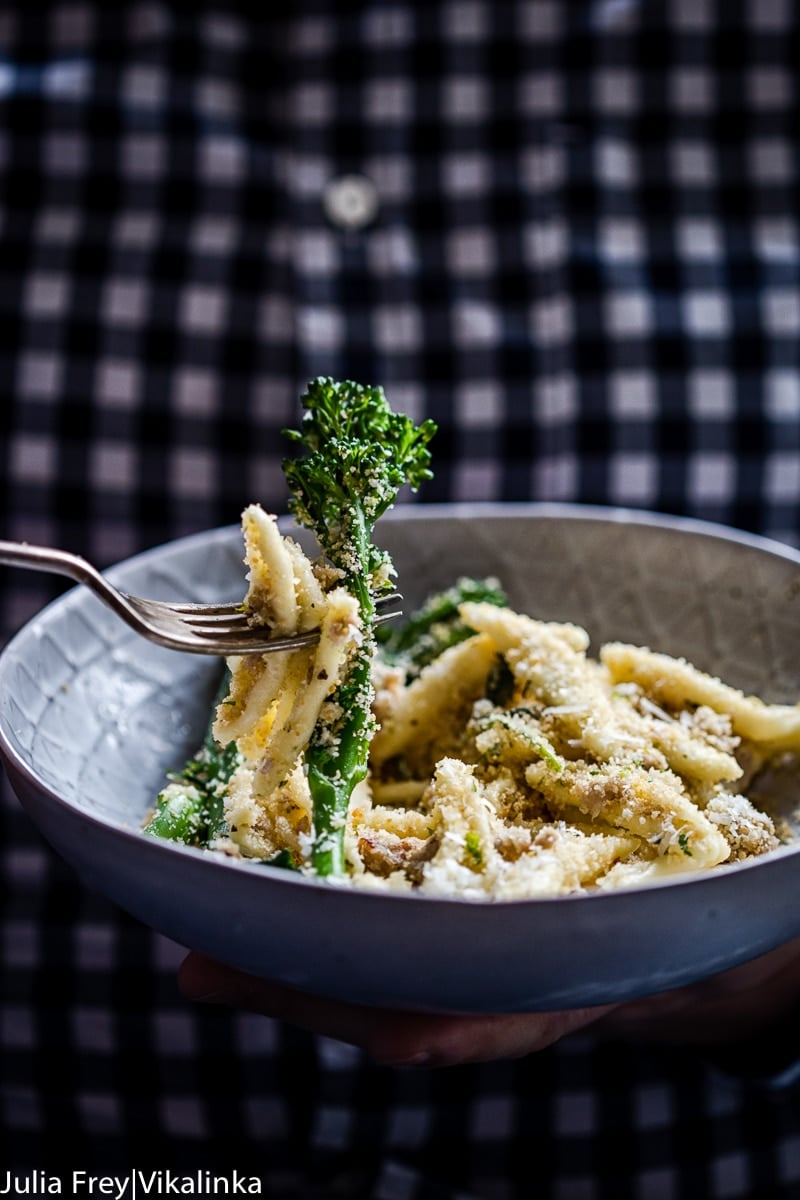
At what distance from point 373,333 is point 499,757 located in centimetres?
99

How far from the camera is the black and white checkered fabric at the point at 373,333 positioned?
1.72m

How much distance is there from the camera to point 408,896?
69 cm

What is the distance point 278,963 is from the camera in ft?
2.54

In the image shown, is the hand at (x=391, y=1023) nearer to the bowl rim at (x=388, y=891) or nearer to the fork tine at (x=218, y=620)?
the bowl rim at (x=388, y=891)

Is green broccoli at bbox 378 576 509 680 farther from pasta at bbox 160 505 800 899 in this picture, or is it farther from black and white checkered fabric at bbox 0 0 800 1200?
black and white checkered fabric at bbox 0 0 800 1200

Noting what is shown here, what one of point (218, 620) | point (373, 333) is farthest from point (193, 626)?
point (373, 333)

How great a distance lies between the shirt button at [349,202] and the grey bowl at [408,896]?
26.0 inches

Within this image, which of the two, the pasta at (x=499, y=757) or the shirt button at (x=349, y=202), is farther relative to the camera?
the shirt button at (x=349, y=202)

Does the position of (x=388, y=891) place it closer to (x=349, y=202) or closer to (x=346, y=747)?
(x=346, y=747)

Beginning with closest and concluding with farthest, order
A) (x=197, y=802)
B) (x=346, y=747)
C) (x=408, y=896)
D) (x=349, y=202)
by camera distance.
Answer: (x=408, y=896) → (x=346, y=747) → (x=197, y=802) → (x=349, y=202)

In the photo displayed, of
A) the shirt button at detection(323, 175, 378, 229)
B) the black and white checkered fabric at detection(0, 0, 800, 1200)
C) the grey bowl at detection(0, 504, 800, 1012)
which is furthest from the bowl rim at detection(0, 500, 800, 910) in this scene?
the shirt button at detection(323, 175, 378, 229)

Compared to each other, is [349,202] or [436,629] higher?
[349,202]

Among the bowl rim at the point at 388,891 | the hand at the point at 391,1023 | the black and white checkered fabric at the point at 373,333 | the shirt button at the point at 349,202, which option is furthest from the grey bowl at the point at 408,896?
the shirt button at the point at 349,202

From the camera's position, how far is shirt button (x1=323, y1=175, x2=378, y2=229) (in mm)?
1782
